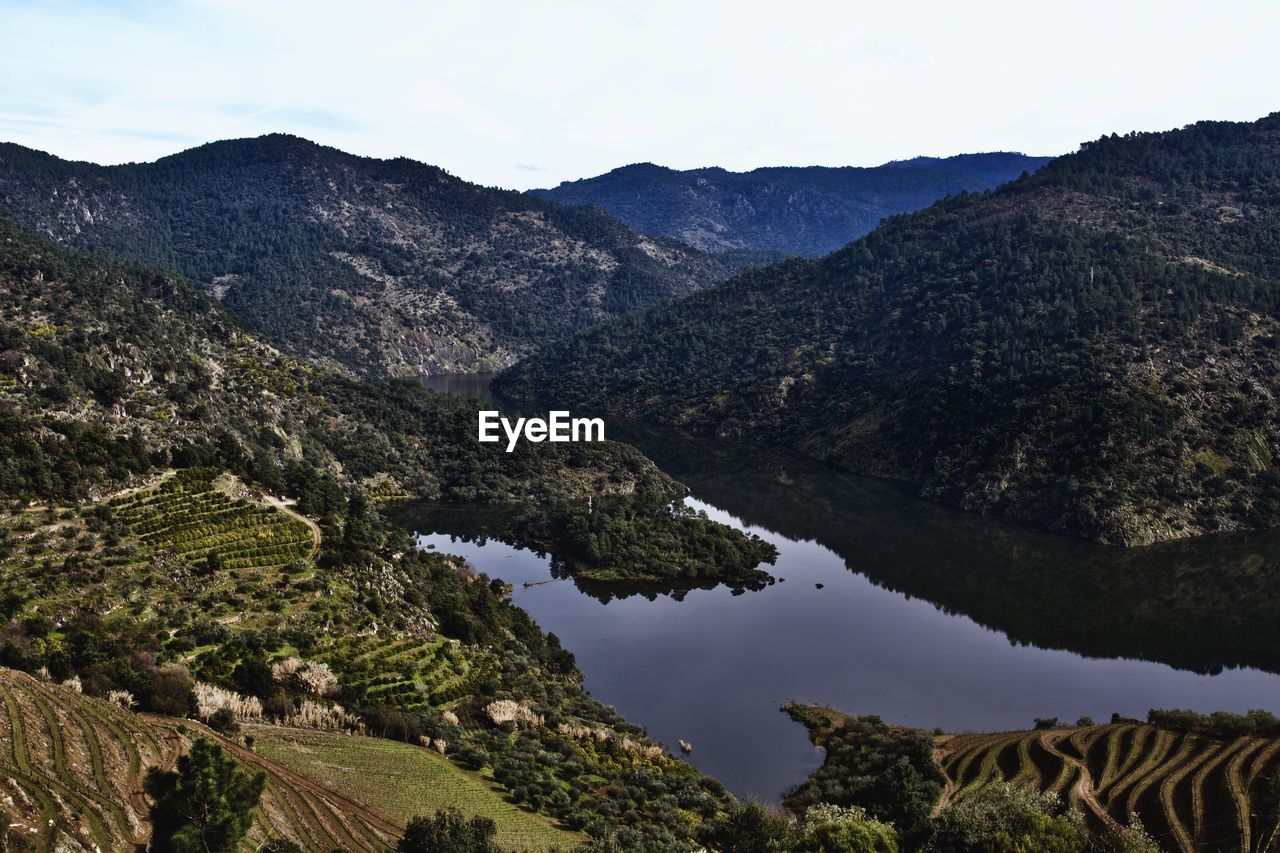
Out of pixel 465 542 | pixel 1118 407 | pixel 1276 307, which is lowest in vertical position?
pixel 465 542

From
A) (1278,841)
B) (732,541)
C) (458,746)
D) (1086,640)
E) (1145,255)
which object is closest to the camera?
(1278,841)

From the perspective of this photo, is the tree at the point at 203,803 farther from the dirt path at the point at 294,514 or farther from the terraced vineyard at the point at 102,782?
the dirt path at the point at 294,514

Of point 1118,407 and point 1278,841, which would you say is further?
point 1118,407

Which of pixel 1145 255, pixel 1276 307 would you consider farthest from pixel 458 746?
pixel 1145 255

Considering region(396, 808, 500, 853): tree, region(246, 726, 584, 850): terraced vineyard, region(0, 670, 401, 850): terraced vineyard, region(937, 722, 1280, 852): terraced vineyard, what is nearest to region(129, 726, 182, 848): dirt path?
region(0, 670, 401, 850): terraced vineyard

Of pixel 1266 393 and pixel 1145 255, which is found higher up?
pixel 1145 255

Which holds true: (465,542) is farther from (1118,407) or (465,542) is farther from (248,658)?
(1118,407)

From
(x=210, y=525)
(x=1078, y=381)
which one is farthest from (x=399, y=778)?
(x=1078, y=381)

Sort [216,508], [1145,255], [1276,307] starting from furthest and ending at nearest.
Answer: [1145,255]
[1276,307]
[216,508]
